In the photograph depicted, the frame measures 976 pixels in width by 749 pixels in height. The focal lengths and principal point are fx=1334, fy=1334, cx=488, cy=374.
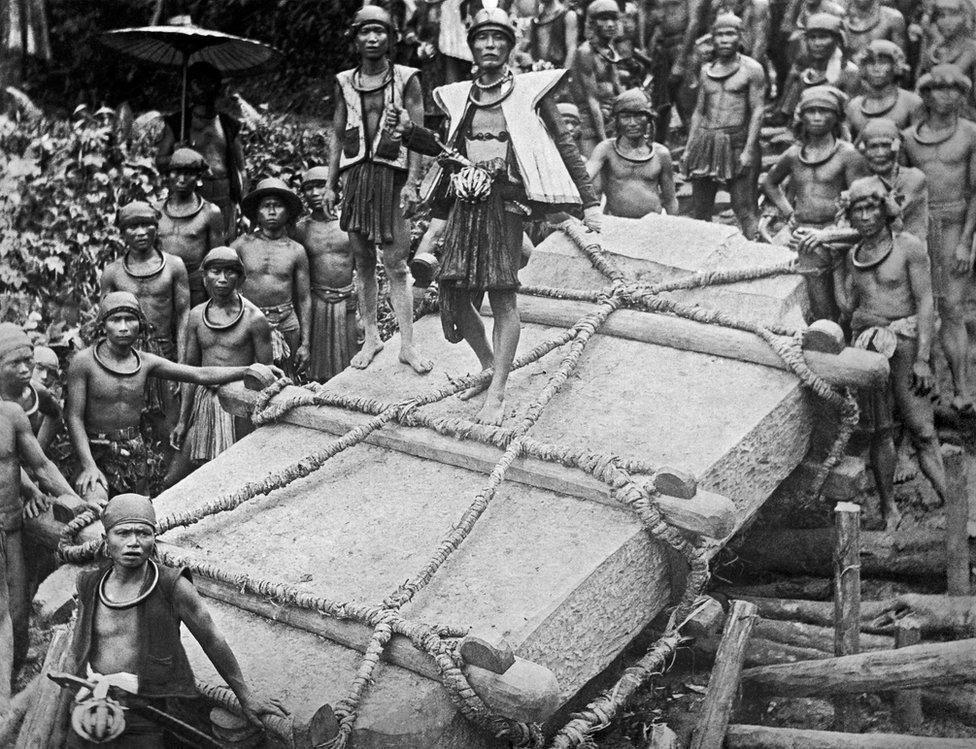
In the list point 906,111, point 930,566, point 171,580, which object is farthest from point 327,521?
point 906,111

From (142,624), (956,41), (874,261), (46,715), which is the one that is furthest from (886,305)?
(46,715)

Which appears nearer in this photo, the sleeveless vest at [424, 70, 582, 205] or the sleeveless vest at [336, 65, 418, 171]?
the sleeveless vest at [424, 70, 582, 205]

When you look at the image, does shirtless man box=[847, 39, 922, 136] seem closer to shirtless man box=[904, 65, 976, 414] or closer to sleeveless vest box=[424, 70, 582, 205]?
shirtless man box=[904, 65, 976, 414]

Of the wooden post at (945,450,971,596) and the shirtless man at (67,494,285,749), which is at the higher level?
the shirtless man at (67,494,285,749)

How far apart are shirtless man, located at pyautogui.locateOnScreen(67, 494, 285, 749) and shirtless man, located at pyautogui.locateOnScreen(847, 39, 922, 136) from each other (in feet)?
18.6

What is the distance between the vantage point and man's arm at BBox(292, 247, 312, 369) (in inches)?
323

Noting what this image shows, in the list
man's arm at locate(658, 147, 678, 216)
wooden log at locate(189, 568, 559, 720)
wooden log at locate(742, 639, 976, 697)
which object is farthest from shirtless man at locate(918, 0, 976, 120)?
wooden log at locate(189, 568, 559, 720)

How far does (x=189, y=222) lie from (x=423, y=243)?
1479 mm

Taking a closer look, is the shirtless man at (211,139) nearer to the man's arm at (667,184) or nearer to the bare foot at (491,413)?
the man's arm at (667,184)

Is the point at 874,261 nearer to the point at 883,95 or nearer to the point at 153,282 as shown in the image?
the point at 883,95

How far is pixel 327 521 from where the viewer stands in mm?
5816

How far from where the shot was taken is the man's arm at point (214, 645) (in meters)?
4.48

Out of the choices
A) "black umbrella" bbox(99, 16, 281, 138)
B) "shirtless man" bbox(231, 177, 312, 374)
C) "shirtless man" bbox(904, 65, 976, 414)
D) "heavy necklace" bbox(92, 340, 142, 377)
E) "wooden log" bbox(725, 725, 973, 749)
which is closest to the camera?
"wooden log" bbox(725, 725, 973, 749)

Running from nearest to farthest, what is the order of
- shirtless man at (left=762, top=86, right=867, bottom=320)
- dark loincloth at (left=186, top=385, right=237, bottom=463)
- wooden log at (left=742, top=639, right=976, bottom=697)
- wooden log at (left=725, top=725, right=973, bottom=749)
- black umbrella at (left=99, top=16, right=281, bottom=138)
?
wooden log at (left=725, top=725, right=973, bottom=749) < wooden log at (left=742, top=639, right=976, bottom=697) < dark loincloth at (left=186, top=385, right=237, bottom=463) < shirtless man at (left=762, top=86, right=867, bottom=320) < black umbrella at (left=99, top=16, right=281, bottom=138)
